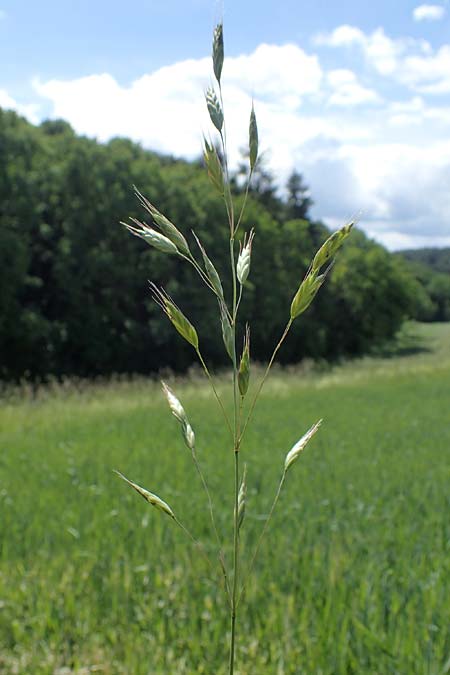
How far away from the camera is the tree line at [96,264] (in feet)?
78.4

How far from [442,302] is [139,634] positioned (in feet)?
265

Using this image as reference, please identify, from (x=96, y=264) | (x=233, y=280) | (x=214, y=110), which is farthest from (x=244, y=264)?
(x=96, y=264)

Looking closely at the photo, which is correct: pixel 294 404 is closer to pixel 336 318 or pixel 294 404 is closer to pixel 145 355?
pixel 145 355

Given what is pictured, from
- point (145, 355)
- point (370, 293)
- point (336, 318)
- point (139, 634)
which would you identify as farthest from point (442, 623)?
point (370, 293)

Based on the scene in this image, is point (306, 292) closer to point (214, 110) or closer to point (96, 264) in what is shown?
point (214, 110)

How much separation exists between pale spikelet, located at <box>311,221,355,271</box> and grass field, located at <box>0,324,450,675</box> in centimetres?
240

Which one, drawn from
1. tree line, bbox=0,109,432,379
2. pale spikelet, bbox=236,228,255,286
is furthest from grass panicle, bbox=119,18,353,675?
tree line, bbox=0,109,432,379

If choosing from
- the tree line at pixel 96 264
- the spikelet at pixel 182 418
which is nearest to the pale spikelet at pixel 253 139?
the spikelet at pixel 182 418

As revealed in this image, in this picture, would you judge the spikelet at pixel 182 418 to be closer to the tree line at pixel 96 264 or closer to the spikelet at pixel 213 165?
the spikelet at pixel 213 165

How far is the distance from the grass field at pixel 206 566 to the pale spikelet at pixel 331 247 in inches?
94.7

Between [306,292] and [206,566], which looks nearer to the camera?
[306,292]

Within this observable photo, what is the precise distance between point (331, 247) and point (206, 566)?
12.0 feet

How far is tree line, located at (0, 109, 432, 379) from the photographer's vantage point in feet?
78.4

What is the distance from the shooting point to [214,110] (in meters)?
0.69
